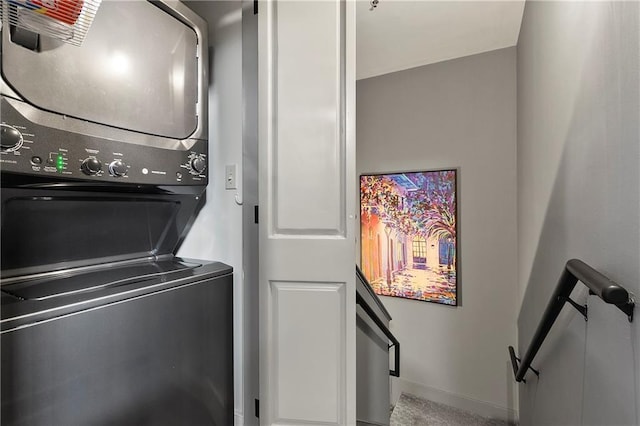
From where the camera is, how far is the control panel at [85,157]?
2.70 ft

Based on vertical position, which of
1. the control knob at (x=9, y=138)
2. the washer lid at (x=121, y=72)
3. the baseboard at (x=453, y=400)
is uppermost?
the washer lid at (x=121, y=72)

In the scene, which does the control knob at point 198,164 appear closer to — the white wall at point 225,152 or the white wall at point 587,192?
the white wall at point 225,152

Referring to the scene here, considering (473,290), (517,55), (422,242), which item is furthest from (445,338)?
(517,55)

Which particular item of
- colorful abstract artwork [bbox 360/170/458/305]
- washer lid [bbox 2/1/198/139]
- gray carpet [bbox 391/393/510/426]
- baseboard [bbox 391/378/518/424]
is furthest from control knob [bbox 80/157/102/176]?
baseboard [bbox 391/378/518/424]

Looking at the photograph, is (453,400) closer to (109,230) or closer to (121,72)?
(109,230)

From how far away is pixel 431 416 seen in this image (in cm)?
269

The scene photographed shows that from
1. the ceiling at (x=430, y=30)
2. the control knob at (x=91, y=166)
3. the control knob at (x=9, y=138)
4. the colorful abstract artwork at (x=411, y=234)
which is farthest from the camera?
the colorful abstract artwork at (x=411, y=234)

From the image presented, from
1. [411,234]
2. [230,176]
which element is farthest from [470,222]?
[230,176]

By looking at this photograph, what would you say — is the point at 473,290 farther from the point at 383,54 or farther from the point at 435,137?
the point at 383,54

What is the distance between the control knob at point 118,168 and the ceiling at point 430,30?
189 centimetres

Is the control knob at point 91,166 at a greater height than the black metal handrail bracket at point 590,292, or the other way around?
the control knob at point 91,166

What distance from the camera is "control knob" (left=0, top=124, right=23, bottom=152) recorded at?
0.79 metres

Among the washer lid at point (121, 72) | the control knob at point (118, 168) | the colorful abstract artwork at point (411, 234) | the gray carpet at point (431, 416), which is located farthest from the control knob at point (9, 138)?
the gray carpet at point (431, 416)

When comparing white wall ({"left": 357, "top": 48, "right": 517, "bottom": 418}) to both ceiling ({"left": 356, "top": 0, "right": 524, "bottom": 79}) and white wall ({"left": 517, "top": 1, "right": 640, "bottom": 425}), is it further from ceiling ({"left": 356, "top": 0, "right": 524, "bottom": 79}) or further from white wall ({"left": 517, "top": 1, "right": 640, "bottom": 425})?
white wall ({"left": 517, "top": 1, "right": 640, "bottom": 425})
